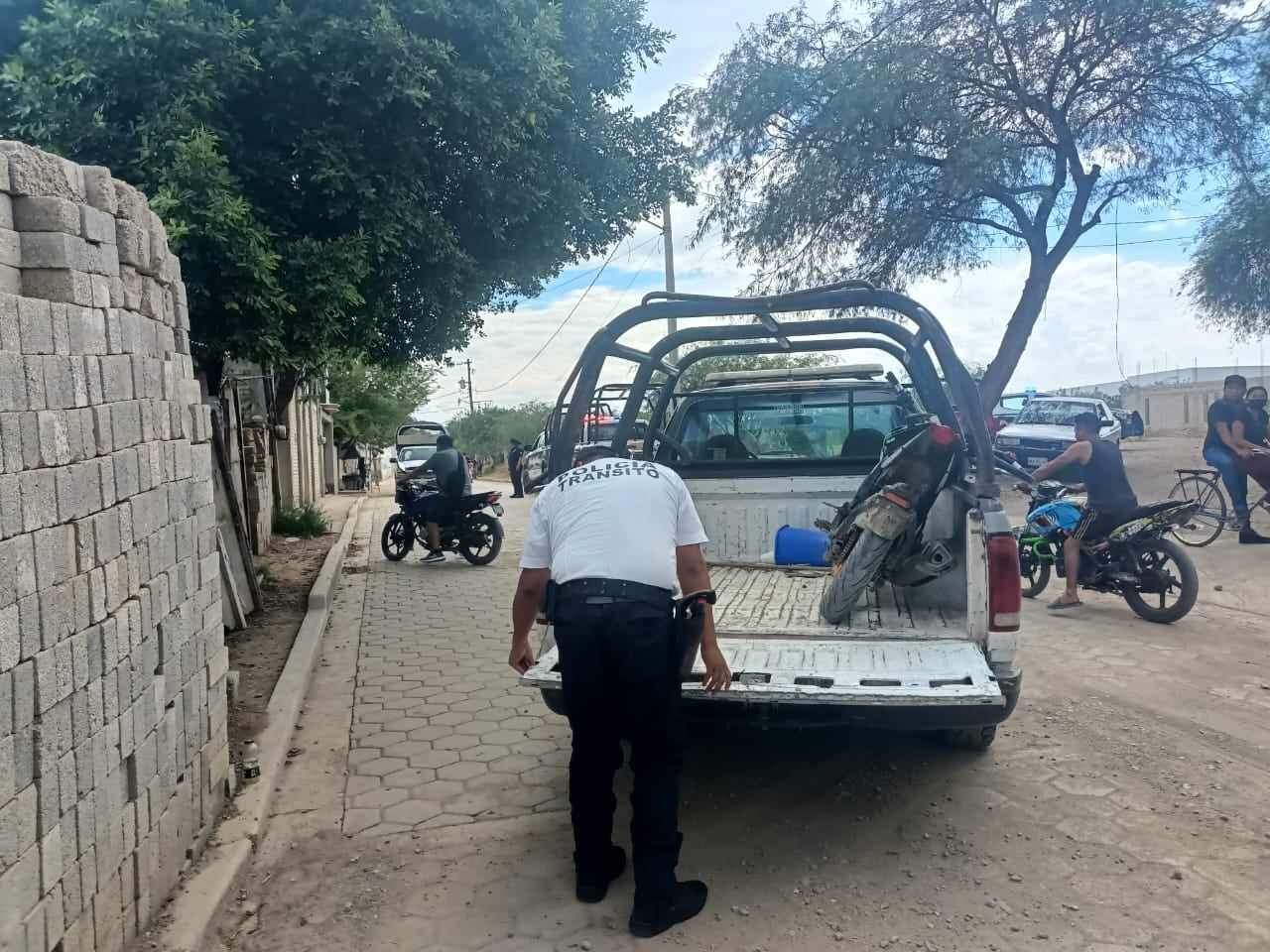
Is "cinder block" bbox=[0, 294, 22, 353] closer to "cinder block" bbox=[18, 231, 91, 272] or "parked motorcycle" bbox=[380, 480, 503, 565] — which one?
"cinder block" bbox=[18, 231, 91, 272]

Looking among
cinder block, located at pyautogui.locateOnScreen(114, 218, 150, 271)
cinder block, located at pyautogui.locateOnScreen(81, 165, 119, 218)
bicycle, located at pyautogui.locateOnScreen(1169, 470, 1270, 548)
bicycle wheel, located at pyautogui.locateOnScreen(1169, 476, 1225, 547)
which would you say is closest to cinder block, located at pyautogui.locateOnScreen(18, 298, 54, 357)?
cinder block, located at pyautogui.locateOnScreen(81, 165, 119, 218)

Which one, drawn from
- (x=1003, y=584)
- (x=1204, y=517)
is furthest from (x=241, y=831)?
(x=1204, y=517)

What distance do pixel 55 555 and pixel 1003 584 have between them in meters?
3.33

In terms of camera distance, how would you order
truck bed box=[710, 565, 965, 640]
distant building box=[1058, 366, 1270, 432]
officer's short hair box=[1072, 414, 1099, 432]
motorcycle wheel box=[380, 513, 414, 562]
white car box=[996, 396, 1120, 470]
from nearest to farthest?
truck bed box=[710, 565, 965, 640] < officer's short hair box=[1072, 414, 1099, 432] < motorcycle wheel box=[380, 513, 414, 562] < white car box=[996, 396, 1120, 470] < distant building box=[1058, 366, 1270, 432]

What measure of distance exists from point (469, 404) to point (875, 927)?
7514cm

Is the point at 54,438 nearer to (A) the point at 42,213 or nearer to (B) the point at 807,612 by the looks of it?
(A) the point at 42,213

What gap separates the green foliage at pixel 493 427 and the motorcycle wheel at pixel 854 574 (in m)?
63.9

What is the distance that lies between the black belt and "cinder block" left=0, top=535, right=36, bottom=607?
5.12 ft

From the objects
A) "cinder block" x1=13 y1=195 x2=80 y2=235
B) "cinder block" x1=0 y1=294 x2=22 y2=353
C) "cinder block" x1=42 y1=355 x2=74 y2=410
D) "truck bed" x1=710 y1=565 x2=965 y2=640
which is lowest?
"truck bed" x1=710 y1=565 x2=965 y2=640

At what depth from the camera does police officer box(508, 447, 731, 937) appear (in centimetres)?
315

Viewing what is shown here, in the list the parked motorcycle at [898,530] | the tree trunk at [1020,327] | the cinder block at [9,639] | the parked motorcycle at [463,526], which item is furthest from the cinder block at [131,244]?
the tree trunk at [1020,327]

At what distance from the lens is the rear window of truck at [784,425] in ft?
20.7

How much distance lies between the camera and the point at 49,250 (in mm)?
2662

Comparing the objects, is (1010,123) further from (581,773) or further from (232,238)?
(581,773)
